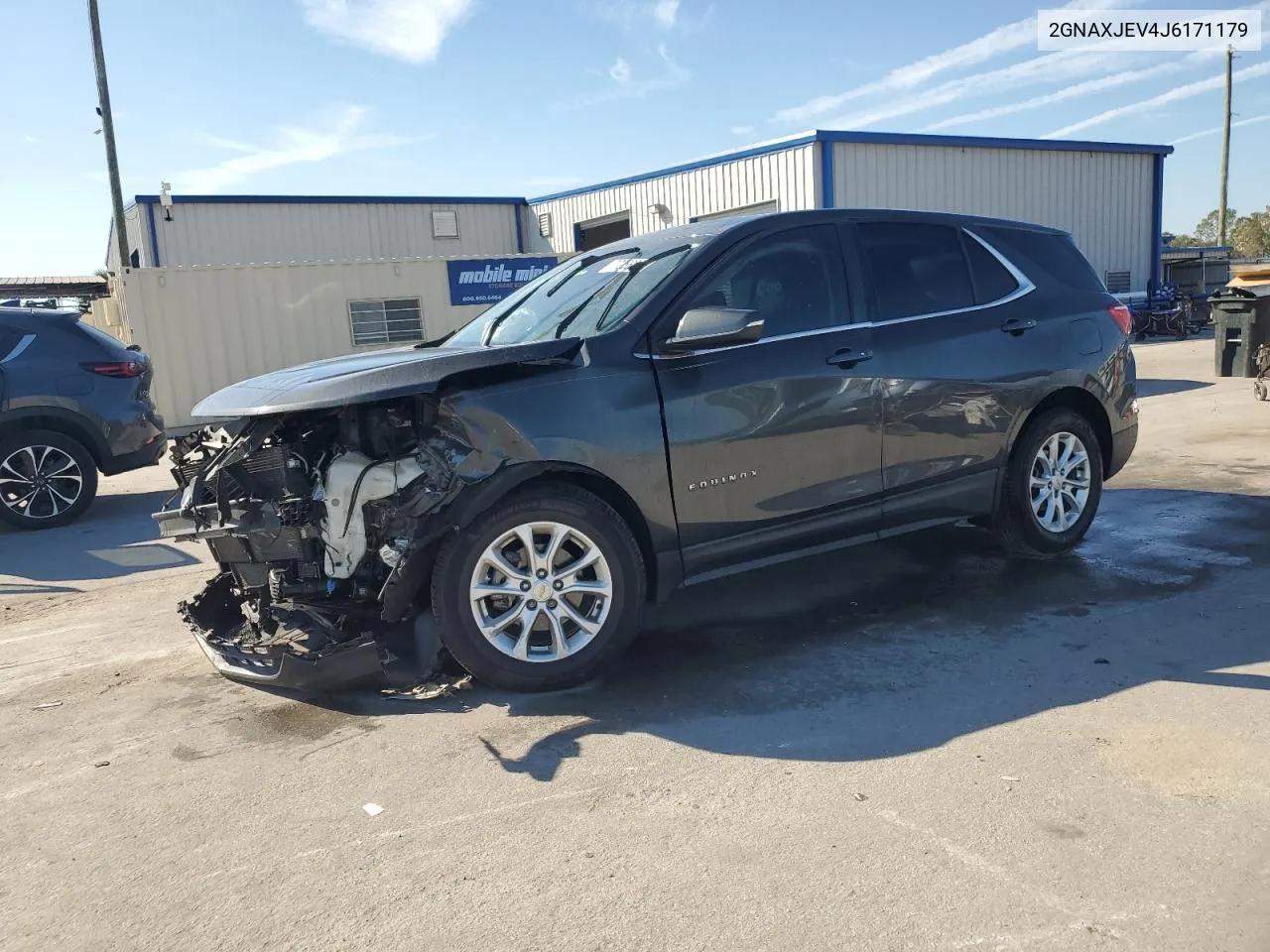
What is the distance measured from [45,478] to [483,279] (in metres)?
9.88

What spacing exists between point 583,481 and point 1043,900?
2.26 metres

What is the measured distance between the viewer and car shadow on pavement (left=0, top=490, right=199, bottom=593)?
6.74m

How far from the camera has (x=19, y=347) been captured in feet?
26.5

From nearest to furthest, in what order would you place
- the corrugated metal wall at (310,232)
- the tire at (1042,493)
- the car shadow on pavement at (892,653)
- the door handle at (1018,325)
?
the car shadow on pavement at (892,653) → the door handle at (1018,325) → the tire at (1042,493) → the corrugated metal wall at (310,232)

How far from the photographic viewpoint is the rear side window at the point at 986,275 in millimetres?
5211

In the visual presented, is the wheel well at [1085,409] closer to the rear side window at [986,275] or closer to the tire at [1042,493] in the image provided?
the tire at [1042,493]

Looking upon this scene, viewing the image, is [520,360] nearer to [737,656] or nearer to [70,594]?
[737,656]

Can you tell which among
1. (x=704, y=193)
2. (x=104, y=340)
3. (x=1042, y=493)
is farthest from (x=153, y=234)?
(x=1042, y=493)

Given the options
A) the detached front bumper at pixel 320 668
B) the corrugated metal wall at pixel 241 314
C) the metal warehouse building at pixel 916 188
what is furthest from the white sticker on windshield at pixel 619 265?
the metal warehouse building at pixel 916 188

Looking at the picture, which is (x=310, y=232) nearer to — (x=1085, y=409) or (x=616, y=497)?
(x=1085, y=409)

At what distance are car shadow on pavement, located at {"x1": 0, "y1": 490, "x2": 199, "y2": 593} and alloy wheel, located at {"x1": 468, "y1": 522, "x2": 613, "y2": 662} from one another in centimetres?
374

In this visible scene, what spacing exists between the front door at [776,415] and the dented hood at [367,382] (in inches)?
23.9

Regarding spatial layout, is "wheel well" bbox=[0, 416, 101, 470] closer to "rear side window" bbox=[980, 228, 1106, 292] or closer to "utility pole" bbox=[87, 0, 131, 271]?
"rear side window" bbox=[980, 228, 1106, 292]

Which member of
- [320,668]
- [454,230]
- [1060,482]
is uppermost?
[454,230]
